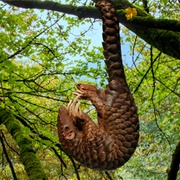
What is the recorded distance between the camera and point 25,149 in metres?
2.76

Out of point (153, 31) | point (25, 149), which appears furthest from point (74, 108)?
point (25, 149)

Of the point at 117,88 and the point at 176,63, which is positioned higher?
the point at 176,63

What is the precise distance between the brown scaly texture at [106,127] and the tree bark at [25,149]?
182 centimetres

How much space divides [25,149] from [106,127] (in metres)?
2.09

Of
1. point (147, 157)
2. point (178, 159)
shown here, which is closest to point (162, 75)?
point (178, 159)

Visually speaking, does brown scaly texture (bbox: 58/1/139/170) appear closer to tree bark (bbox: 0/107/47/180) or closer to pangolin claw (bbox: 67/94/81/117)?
pangolin claw (bbox: 67/94/81/117)

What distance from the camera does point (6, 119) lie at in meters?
3.04

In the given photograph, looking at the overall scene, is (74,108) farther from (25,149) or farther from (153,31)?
(25,149)

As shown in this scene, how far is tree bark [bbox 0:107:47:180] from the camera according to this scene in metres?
2.54

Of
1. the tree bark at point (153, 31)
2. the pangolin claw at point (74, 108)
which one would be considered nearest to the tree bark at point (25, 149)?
the tree bark at point (153, 31)

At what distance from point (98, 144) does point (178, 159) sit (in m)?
2.13

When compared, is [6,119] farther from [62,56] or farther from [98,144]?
[98,144]

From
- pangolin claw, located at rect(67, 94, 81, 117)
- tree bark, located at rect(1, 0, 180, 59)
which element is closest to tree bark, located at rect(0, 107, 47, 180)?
tree bark, located at rect(1, 0, 180, 59)

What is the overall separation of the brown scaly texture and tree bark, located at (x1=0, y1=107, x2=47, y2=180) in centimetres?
182
